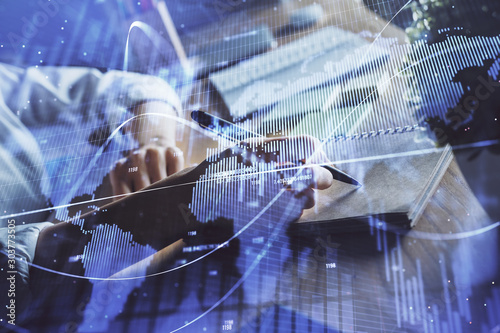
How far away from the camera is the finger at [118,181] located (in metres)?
1.78

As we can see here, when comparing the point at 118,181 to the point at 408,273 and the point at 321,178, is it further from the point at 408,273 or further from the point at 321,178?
the point at 408,273

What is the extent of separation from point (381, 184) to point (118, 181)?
111 centimetres

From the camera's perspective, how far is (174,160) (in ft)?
5.70

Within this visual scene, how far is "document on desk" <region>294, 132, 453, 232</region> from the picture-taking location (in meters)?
1.34

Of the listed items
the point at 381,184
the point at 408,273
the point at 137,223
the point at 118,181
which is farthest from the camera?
the point at 118,181

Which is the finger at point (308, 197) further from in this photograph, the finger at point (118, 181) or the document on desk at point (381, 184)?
the finger at point (118, 181)

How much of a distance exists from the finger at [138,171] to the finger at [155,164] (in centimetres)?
2

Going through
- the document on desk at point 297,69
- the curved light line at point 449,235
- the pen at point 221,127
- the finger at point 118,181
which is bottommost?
the curved light line at point 449,235

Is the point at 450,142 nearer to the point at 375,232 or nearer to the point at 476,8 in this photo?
the point at 375,232

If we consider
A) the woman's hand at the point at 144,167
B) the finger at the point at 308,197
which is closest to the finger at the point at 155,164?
the woman's hand at the point at 144,167

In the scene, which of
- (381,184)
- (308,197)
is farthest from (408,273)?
A: (308,197)

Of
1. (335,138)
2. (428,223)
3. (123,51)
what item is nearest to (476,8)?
(335,138)

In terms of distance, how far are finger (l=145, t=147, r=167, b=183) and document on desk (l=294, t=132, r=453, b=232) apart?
641 millimetres

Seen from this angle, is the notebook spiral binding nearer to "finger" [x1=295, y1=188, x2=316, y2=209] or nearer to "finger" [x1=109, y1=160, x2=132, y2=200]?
"finger" [x1=295, y1=188, x2=316, y2=209]
